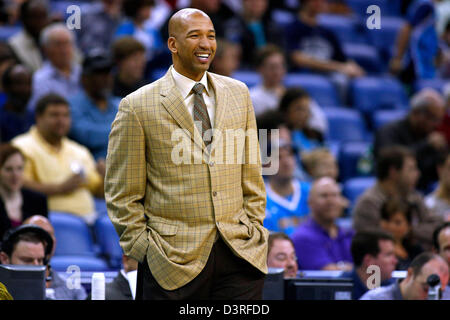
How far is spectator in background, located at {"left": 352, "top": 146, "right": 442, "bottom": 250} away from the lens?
234 inches

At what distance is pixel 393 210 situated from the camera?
19.4ft

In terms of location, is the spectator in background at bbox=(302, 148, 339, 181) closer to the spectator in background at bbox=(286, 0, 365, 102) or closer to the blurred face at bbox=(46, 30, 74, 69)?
the spectator in background at bbox=(286, 0, 365, 102)

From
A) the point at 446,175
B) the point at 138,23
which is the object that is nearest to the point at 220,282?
the point at 446,175

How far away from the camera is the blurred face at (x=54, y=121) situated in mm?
5828

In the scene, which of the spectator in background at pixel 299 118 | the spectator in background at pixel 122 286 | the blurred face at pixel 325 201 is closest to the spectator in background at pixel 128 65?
the spectator in background at pixel 299 118

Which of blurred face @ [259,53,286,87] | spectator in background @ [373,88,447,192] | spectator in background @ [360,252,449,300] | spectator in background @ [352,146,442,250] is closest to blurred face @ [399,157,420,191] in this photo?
spectator in background @ [352,146,442,250]

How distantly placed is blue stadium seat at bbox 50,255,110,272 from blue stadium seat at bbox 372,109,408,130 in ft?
11.3

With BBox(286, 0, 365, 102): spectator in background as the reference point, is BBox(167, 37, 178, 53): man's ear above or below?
below

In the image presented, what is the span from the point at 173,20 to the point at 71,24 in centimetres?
294

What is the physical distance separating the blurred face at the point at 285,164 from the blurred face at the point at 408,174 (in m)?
0.93

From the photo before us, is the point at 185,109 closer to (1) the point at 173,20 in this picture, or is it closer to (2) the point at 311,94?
(1) the point at 173,20

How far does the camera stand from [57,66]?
6703 mm

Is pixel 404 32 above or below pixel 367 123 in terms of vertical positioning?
above
